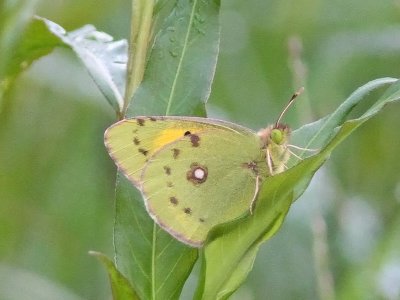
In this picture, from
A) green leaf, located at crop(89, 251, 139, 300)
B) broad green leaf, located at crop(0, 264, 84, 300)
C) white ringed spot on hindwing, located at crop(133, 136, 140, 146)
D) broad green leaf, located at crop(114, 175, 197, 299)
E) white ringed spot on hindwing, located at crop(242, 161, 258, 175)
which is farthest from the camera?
broad green leaf, located at crop(0, 264, 84, 300)

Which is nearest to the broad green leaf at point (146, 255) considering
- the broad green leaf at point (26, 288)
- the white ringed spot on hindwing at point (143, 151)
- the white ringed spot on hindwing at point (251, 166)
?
the white ringed spot on hindwing at point (143, 151)

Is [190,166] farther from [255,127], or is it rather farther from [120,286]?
[255,127]

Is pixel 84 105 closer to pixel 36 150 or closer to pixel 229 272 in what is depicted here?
pixel 36 150

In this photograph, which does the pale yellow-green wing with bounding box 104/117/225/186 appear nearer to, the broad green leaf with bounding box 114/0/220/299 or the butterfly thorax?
the broad green leaf with bounding box 114/0/220/299

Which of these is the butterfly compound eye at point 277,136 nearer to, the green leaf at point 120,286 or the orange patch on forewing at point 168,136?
the orange patch on forewing at point 168,136

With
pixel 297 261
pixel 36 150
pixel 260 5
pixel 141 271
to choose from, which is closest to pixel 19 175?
pixel 36 150

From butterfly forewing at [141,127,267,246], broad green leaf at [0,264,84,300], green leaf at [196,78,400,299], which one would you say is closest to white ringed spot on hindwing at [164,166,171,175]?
butterfly forewing at [141,127,267,246]
